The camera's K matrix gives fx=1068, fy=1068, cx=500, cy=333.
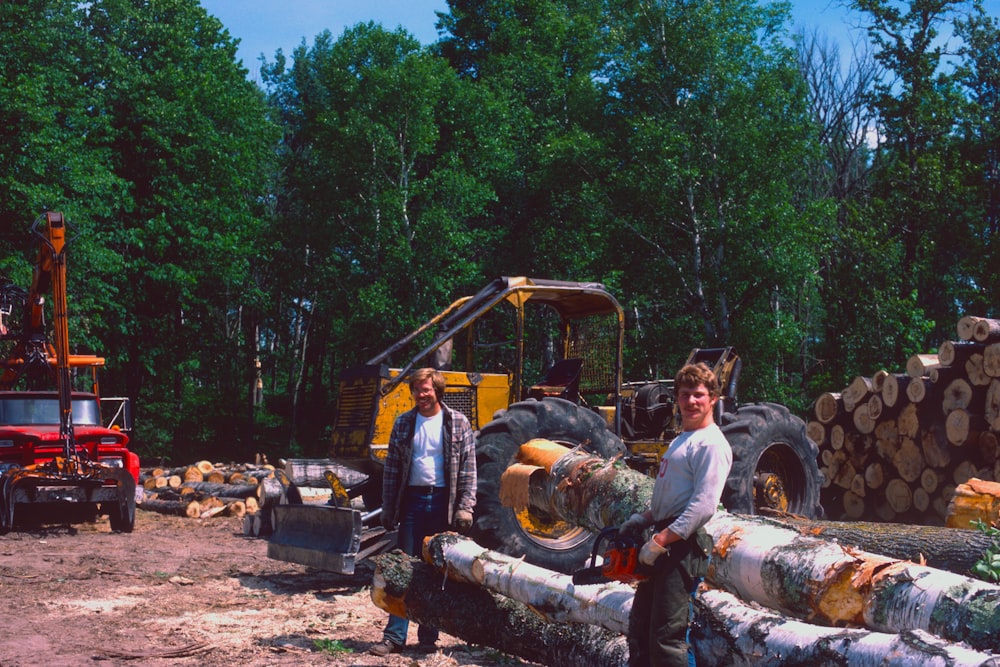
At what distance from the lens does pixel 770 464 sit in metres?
11.9

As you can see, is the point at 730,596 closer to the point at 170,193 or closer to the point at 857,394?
the point at 857,394

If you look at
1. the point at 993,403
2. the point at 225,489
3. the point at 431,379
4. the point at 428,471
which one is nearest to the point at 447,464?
the point at 428,471

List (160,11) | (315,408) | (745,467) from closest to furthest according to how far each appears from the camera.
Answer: (745,467) < (160,11) < (315,408)

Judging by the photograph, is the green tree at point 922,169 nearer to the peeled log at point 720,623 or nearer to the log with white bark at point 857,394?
the log with white bark at point 857,394

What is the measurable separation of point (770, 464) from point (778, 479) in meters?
0.22

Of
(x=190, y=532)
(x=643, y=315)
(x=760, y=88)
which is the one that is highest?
(x=760, y=88)

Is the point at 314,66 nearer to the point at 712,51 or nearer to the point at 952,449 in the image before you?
the point at 712,51

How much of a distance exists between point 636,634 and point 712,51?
23491 millimetres

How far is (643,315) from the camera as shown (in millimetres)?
30359

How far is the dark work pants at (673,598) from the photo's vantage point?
15.7ft

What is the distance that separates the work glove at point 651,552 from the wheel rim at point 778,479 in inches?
278

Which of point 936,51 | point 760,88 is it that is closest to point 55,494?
point 760,88

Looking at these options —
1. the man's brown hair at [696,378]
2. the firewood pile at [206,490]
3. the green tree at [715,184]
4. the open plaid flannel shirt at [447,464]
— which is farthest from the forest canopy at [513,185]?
the man's brown hair at [696,378]

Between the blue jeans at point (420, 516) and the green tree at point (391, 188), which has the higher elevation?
the green tree at point (391, 188)
